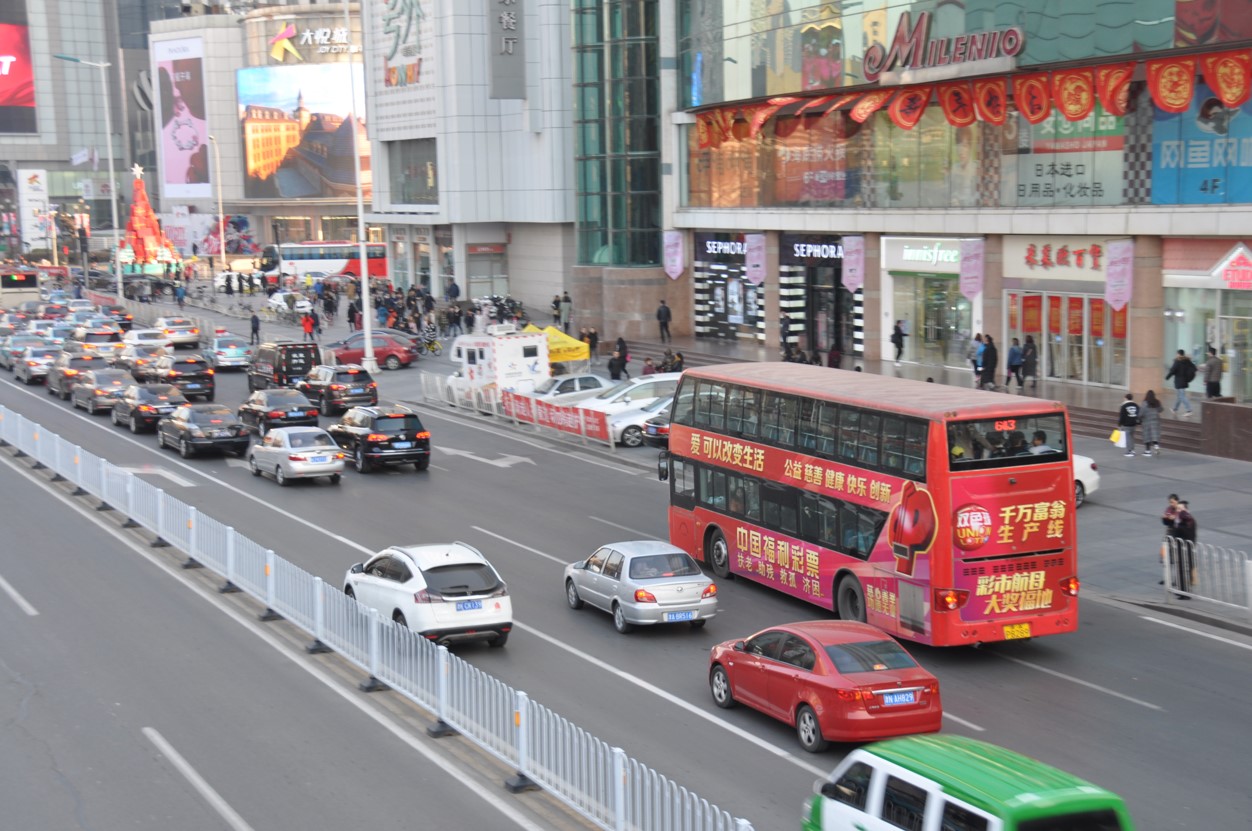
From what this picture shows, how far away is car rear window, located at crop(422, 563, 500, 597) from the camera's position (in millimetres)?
19469

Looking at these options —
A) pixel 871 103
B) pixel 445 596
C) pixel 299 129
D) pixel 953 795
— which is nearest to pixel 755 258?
pixel 871 103

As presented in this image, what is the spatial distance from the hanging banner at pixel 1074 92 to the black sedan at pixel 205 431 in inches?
927

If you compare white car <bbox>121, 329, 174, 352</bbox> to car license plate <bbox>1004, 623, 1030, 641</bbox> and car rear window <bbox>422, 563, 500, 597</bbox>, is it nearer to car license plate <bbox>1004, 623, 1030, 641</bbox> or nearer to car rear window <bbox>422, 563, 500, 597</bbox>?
car rear window <bbox>422, 563, 500, 597</bbox>

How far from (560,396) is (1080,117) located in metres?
16.7

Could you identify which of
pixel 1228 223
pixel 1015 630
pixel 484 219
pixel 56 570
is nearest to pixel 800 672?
pixel 1015 630

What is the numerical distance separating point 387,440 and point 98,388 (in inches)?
603

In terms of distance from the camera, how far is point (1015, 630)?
19375 mm

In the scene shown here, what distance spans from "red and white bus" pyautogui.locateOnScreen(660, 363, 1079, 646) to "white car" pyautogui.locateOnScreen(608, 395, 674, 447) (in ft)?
47.9

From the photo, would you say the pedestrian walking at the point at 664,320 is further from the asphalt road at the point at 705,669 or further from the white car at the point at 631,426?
the asphalt road at the point at 705,669

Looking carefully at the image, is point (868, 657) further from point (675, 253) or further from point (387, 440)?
point (675, 253)

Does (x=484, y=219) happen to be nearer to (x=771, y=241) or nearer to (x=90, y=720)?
(x=771, y=241)

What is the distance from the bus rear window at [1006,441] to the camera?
19.1 metres

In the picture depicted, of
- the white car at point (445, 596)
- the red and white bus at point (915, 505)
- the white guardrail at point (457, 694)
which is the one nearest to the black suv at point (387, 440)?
the white guardrail at point (457, 694)

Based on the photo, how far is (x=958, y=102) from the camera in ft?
140
